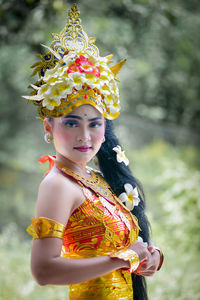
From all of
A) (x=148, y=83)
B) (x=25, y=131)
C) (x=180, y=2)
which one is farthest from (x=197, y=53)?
(x=25, y=131)

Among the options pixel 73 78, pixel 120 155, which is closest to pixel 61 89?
pixel 73 78

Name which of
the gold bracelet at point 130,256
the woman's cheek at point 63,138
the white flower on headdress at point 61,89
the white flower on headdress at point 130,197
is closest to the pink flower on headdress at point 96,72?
the white flower on headdress at point 61,89

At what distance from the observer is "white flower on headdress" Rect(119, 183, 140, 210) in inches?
62.6

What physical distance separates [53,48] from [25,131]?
4.71 m

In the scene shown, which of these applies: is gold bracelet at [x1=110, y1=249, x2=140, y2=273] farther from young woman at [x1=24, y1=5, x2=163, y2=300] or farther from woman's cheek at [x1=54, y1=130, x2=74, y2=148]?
woman's cheek at [x1=54, y1=130, x2=74, y2=148]

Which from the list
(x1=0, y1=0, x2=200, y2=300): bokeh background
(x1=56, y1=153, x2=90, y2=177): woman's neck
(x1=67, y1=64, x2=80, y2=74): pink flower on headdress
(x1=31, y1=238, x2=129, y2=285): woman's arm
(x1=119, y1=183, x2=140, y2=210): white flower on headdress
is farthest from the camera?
(x1=0, y1=0, x2=200, y2=300): bokeh background

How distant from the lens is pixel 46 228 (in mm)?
1245

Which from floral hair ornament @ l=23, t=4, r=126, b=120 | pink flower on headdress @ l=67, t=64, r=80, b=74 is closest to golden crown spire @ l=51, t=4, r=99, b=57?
floral hair ornament @ l=23, t=4, r=126, b=120

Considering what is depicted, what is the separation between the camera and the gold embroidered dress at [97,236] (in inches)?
53.8

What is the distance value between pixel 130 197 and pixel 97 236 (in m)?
0.30

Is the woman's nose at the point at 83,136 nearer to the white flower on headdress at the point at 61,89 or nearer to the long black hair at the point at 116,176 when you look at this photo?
the white flower on headdress at the point at 61,89

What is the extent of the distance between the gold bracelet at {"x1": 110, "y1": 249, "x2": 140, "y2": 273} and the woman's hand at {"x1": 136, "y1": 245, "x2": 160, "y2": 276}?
10cm

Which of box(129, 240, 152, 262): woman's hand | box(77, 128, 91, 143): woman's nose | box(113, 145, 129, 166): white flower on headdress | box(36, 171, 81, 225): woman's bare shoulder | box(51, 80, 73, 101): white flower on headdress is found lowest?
box(129, 240, 152, 262): woman's hand

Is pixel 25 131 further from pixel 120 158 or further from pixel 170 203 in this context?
pixel 120 158
